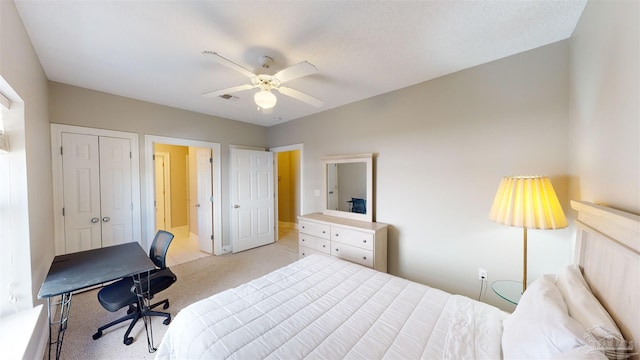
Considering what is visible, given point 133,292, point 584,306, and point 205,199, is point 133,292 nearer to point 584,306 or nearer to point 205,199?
point 205,199

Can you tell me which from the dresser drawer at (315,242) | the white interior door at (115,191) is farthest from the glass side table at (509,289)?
the white interior door at (115,191)

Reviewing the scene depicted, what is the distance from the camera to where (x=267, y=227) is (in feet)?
15.1

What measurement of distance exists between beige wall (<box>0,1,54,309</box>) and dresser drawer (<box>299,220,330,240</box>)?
259cm

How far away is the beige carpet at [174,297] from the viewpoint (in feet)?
6.00

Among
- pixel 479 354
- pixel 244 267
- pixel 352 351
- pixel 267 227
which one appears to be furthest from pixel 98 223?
pixel 479 354

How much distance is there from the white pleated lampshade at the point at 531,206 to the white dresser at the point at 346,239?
131 cm

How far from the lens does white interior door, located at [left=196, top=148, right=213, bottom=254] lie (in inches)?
159

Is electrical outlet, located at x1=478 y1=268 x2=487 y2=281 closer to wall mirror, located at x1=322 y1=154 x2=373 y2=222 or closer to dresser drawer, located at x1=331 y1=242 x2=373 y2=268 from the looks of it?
dresser drawer, located at x1=331 y1=242 x2=373 y2=268

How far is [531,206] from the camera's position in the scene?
5.02 feet

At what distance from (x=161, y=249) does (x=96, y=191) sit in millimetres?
1396

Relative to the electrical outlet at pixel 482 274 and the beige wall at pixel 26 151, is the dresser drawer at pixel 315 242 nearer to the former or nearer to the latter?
the electrical outlet at pixel 482 274

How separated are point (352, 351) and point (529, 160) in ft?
7.17

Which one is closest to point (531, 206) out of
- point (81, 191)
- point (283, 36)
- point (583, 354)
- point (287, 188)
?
point (583, 354)

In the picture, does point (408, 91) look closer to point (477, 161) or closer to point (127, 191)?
point (477, 161)
